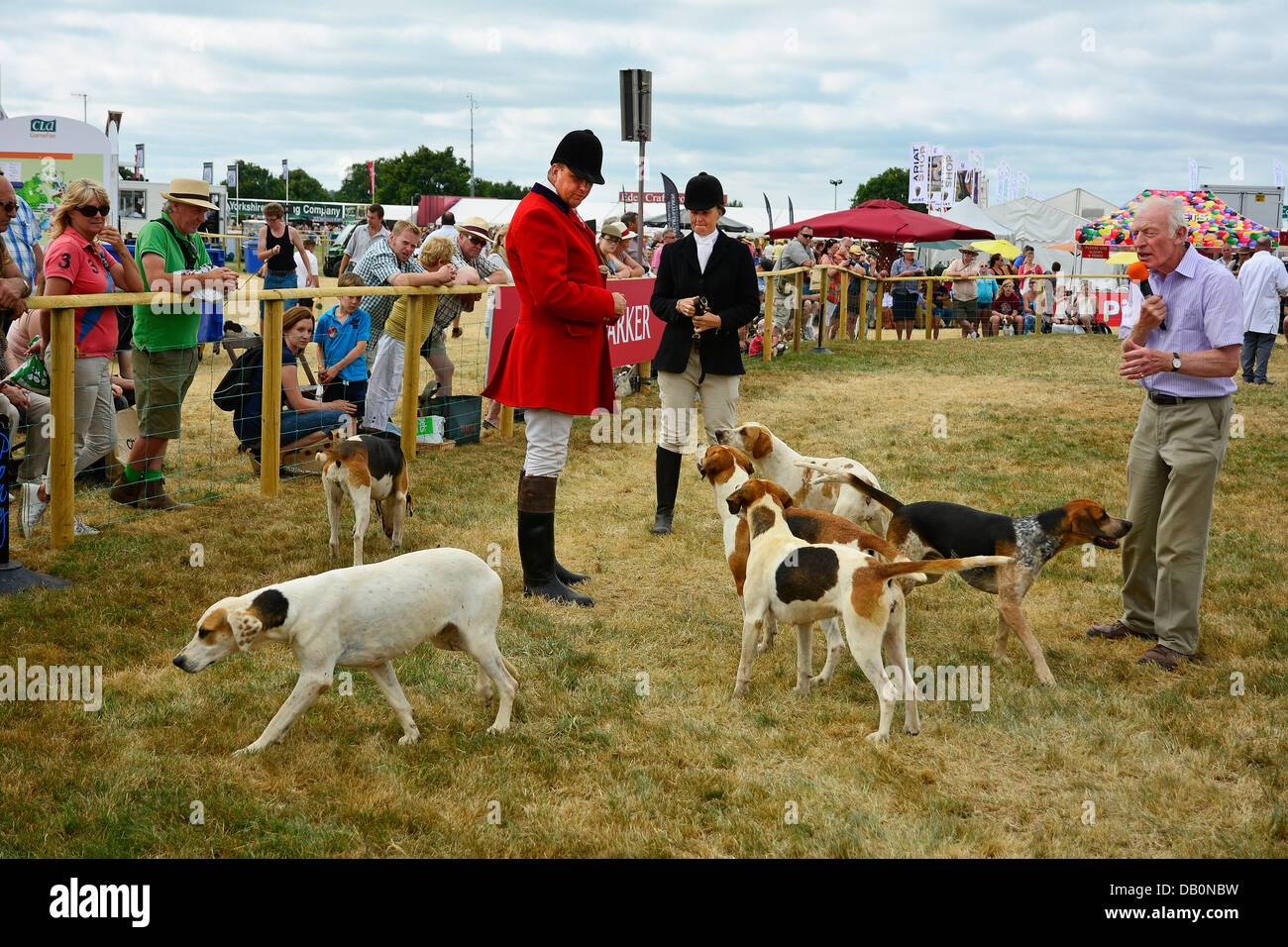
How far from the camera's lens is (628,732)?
4.13 meters

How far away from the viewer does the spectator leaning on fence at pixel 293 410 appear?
812 centimetres

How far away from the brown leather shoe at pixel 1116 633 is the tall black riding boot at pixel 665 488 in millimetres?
2742

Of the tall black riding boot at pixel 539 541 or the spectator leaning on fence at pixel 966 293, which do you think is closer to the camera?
the tall black riding boot at pixel 539 541

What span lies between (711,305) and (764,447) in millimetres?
1256

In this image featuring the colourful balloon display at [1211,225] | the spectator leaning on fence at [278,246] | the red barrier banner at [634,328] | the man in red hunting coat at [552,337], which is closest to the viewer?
the man in red hunting coat at [552,337]

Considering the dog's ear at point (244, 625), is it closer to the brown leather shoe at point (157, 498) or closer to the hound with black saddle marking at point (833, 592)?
the hound with black saddle marking at point (833, 592)

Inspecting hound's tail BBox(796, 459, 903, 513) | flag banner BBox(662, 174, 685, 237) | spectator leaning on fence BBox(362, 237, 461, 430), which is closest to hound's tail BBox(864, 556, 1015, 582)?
hound's tail BBox(796, 459, 903, 513)

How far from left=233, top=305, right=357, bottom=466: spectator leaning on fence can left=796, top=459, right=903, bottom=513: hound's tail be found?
4027mm

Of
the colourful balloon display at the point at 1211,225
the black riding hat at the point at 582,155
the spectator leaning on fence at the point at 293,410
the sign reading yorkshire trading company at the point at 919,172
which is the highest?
the sign reading yorkshire trading company at the point at 919,172

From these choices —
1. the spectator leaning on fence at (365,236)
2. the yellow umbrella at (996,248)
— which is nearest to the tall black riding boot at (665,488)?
the spectator leaning on fence at (365,236)

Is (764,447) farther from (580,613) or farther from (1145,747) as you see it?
(1145,747)

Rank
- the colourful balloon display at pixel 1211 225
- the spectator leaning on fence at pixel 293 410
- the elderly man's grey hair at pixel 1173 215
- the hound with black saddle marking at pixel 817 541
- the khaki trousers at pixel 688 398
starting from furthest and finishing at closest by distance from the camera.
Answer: the colourful balloon display at pixel 1211 225
the spectator leaning on fence at pixel 293 410
the khaki trousers at pixel 688 398
the elderly man's grey hair at pixel 1173 215
the hound with black saddle marking at pixel 817 541

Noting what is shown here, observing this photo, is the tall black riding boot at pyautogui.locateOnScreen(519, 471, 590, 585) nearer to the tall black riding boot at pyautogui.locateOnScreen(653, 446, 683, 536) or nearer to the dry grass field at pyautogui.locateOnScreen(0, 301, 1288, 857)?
the dry grass field at pyautogui.locateOnScreen(0, 301, 1288, 857)

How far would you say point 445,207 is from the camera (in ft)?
143
